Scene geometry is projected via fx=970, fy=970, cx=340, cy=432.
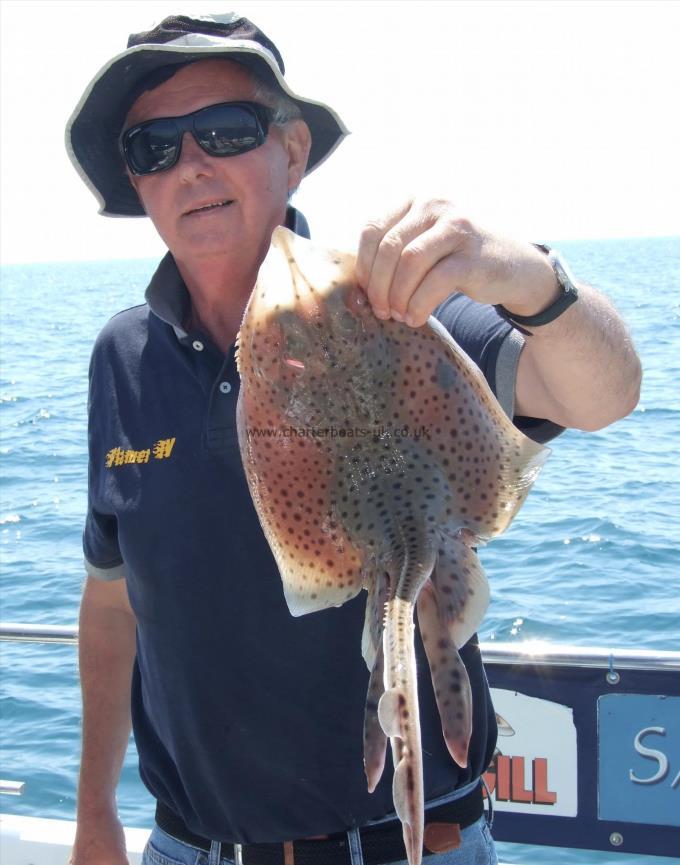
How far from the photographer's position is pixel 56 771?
6906mm

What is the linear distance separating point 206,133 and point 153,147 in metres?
0.16

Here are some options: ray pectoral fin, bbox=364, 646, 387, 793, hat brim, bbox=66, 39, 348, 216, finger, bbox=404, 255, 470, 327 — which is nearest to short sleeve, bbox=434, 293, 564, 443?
finger, bbox=404, 255, 470, 327

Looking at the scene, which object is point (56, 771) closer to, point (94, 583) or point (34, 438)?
point (94, 583)

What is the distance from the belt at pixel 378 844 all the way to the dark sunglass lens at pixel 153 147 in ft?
5.56

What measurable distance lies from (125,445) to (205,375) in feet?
0.97

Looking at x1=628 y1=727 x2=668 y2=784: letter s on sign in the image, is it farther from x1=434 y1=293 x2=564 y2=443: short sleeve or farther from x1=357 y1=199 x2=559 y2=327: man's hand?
x1=357 y1=199 x2=559 y2=327: man's hand

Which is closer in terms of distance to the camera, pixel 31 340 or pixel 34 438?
pixel 34 438

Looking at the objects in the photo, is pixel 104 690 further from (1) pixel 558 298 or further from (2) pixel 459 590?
(1) pixel 558 298

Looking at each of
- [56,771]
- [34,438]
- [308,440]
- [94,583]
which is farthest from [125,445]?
[34,438]

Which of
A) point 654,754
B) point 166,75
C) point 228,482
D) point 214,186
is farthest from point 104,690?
point 654,754

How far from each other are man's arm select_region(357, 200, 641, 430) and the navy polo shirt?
0.42 feet

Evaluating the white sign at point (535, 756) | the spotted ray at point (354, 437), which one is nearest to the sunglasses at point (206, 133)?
the spotted ray at point (354, 437)

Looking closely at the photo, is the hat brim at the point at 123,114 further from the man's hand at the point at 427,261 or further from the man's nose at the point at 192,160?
the man's hand at the point at 427,261

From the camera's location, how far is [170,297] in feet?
8.79
